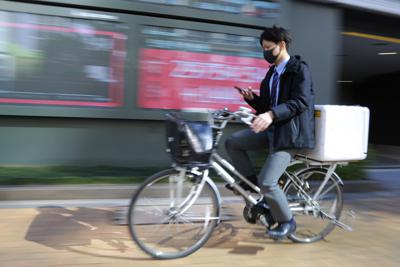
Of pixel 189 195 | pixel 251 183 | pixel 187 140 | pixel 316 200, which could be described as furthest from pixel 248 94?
pixel 316 200

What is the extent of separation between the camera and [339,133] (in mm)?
4148

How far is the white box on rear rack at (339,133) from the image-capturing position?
4.10m

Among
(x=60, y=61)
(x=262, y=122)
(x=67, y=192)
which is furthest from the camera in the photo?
(x=60, y=61)

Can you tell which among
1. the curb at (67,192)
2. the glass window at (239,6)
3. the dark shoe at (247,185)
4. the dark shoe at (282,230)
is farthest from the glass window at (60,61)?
the dark shoe at (282,230)

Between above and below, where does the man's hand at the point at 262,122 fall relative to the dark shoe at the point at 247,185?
above

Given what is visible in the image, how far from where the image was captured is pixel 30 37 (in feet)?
21.7

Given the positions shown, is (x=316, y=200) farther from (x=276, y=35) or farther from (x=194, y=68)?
(x=194, y=68)

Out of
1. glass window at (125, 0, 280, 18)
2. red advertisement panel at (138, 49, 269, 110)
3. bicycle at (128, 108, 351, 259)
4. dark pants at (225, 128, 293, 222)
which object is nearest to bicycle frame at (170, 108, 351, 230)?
bicycle at (128, 108, 351, 259)

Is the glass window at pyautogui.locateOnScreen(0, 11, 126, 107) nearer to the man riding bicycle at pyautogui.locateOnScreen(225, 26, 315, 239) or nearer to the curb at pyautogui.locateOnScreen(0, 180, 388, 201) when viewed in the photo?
the curb at pyautogui.locateOnScreen(0, 180, 388, 201)

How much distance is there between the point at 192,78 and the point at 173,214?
386cm

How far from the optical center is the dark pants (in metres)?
3.95

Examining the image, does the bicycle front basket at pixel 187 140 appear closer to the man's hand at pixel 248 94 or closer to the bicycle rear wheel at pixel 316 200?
the man's hand at pixel 248 94

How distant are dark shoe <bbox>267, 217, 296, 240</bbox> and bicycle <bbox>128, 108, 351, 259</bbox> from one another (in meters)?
0.10

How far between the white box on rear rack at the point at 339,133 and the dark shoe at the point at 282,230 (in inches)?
24.8
